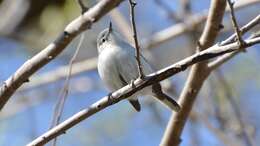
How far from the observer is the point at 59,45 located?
157 centimetres

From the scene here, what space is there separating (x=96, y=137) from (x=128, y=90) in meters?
2.71

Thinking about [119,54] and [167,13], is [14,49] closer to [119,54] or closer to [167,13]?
[167,13]

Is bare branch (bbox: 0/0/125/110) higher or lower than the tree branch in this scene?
lower

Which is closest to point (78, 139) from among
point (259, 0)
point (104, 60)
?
point (104, 60)

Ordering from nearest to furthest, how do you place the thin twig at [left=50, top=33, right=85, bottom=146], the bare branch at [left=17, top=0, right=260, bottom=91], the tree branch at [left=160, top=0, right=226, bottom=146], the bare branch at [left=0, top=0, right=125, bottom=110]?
the bare branch at [left=0, top=0, right=125, bottom=110] → the thin twig at [left=50, top=33, right=85, bottom=146] → the tree branch at [left=160, top=0, right=226, bottom=146] → the bare branch at [left=17, top=0, right=260, bottom=91]

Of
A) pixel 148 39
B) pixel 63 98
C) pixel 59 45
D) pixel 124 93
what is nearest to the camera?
pixel 59 45

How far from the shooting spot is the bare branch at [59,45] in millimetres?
1493

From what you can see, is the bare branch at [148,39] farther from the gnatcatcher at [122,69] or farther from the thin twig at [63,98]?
the thin twig at [63,98]

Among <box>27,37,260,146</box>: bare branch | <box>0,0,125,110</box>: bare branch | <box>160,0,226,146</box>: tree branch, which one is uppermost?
<box>160,0,226,146</box>: tree branch

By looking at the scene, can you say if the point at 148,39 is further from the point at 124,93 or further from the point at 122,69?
the point at 124,93

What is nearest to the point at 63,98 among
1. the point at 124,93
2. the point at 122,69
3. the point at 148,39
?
the point at 124,93

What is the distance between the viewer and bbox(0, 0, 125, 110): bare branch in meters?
1.49

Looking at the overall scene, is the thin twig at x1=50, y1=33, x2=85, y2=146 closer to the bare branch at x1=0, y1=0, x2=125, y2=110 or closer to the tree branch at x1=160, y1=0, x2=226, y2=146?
the bare branch at x1=0, y1=0, x2=125, y2=110

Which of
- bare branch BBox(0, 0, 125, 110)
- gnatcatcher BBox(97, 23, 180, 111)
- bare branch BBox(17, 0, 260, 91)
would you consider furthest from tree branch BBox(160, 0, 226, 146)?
bare branch BBox(0, 0, 125, 110)
